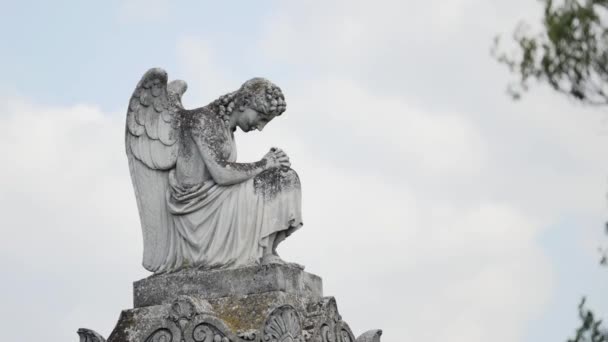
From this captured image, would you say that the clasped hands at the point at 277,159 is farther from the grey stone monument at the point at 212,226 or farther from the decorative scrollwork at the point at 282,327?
the decorative scrollwork at the point at 282,327

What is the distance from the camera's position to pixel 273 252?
62.5 feet

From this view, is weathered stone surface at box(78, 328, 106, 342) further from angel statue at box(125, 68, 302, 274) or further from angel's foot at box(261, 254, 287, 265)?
angel's foot at box(261, 254, 287, 265)

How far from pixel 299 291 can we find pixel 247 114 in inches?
84.9

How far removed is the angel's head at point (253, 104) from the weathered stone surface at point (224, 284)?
5.98 feet

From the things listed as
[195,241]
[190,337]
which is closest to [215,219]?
[195,241]

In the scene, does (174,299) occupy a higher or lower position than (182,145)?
lower

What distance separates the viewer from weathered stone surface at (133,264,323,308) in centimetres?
1847

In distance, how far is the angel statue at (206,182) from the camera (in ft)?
62.1

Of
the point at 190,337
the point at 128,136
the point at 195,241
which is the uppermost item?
the point at 128,136

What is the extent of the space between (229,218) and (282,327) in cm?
157

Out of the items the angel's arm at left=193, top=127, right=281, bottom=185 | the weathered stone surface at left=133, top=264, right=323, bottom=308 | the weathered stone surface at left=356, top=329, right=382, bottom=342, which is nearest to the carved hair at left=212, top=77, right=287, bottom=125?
the angel's arm at left=193, top=127, right=281, bottom=185

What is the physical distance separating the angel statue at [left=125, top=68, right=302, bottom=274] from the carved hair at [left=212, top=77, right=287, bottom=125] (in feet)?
0.04

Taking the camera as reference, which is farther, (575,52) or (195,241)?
(195,241)

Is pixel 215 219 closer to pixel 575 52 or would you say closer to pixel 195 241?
pixel 195 241
